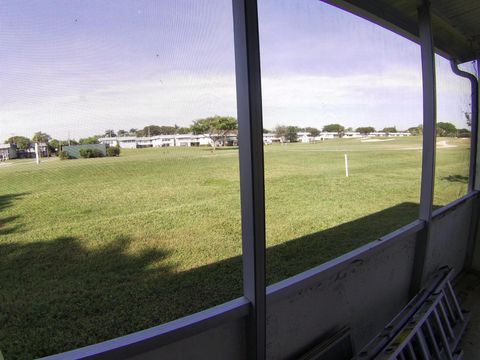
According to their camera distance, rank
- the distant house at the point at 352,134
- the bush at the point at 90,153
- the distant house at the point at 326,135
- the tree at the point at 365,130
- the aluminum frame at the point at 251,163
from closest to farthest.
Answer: the aluminum frame at the point at 251,163
the bush at the point at 90,153
the distant house at the point at 326,135
the distant house at the point at 352,134
the tree at the point at 365,130

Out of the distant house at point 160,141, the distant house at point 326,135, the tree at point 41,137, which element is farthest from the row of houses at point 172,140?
the distant house at point 326,135

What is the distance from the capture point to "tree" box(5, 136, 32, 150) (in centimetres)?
108

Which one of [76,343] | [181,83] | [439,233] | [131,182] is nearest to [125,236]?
[131,182]

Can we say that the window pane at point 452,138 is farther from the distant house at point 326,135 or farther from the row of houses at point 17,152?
the row of houses at point 17,152

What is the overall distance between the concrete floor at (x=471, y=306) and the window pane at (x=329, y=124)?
0.82 metres

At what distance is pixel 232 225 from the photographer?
321cm

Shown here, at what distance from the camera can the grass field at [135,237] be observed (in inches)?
68.2

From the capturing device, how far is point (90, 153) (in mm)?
1364

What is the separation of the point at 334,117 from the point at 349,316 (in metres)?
2.29

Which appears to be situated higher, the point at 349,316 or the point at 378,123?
the point at 378,123

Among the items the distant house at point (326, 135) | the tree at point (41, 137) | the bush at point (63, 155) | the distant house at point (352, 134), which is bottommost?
the bush at point (63, 155)

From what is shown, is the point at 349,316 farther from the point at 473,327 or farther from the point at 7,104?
the point at 7,104

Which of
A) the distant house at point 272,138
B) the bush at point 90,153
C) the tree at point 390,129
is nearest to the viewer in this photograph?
the bush at point 90,153

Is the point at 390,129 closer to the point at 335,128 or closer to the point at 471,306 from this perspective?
the point at 335,128
